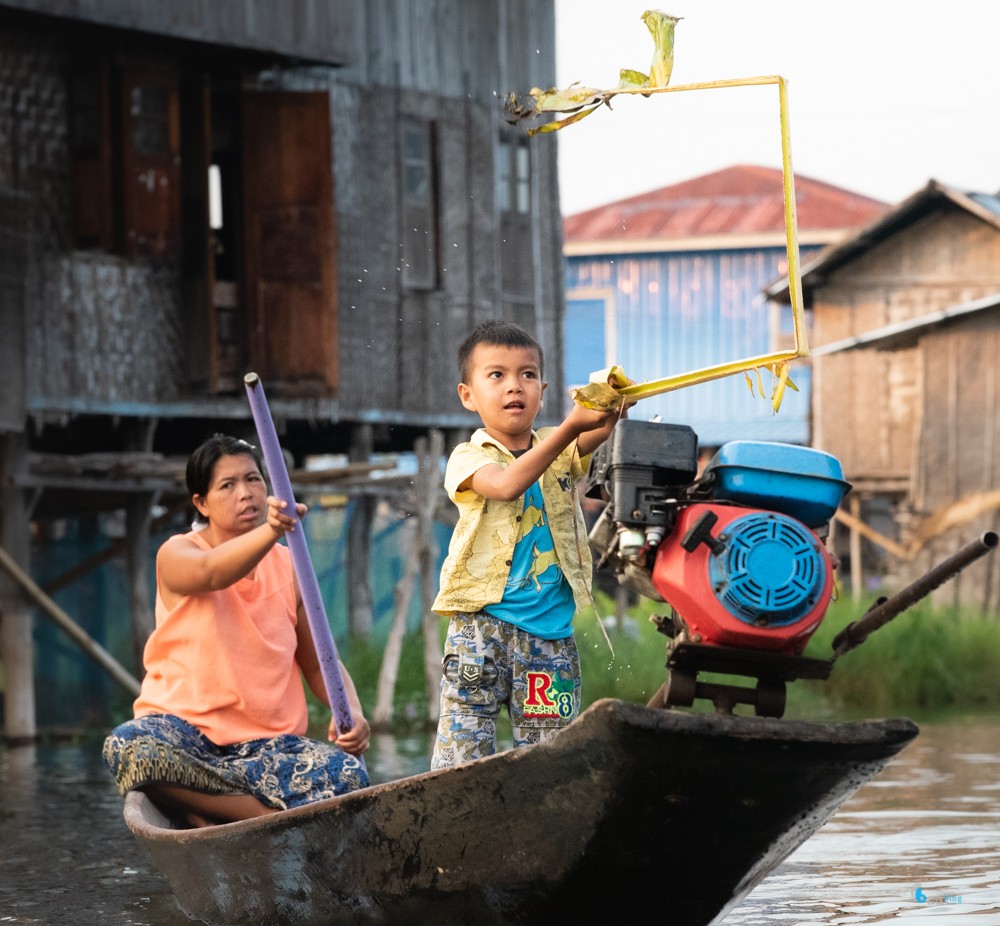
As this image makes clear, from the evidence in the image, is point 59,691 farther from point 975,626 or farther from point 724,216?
point 724,216

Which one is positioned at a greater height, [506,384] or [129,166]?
[129,166]

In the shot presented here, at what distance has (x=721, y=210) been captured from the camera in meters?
31.6

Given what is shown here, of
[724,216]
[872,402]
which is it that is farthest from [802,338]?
[724,216]

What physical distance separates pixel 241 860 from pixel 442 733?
0.66 m

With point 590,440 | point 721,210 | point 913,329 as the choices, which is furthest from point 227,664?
point 721,210

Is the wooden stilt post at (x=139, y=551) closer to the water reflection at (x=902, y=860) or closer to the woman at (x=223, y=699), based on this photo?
the water reflection at (x=902, y=860)

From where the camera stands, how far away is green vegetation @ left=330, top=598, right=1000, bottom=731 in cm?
1461

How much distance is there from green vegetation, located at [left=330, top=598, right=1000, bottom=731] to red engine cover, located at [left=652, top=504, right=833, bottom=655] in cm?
999

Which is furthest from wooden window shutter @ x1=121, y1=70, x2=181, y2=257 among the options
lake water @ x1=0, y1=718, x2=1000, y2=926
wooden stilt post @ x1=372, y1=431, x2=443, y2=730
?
lake water @ x1=0, y1=718, x2=1000, y2=926

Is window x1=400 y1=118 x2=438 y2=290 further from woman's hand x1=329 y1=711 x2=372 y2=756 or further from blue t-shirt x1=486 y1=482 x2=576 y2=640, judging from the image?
blue t-shirt x1=486 y1=482 x2=576 y2=640

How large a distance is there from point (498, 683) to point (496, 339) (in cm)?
85

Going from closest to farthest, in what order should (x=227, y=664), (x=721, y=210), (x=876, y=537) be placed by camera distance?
(x=227, y=664) < (x=876, y=537) < (x=721, y=210)

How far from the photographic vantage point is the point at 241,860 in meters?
5.22

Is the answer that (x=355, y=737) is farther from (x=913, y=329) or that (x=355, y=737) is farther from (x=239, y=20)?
(x=913, y=329)
